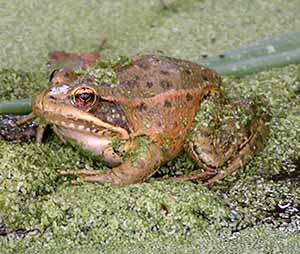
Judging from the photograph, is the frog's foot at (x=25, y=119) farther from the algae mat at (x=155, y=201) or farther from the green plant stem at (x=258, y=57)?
the green plant stem at (x=258, y=57)

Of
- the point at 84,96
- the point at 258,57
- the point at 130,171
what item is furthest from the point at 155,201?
the point at 258,57

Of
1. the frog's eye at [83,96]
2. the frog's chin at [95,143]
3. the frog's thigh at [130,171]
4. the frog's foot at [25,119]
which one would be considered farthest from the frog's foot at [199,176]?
the frog's foot at [25,119]

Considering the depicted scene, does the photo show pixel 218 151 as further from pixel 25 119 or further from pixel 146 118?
pixel 25 119

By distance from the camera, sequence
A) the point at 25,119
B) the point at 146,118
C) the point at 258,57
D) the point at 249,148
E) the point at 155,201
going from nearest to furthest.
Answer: the point at 155,201 → the point at 146,118 → the point at 249,148 → the point at 25,119 → the point at 258,57

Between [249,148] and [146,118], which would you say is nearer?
[146,118]

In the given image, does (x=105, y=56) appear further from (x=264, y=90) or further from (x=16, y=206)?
(x=16, y=206)

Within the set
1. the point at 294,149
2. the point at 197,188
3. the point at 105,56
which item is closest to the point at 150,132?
the point at 197,188

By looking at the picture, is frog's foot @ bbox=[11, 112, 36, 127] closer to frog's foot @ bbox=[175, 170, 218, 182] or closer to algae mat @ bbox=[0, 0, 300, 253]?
algae mat @ bbox=[0, 0, 300, 253]
